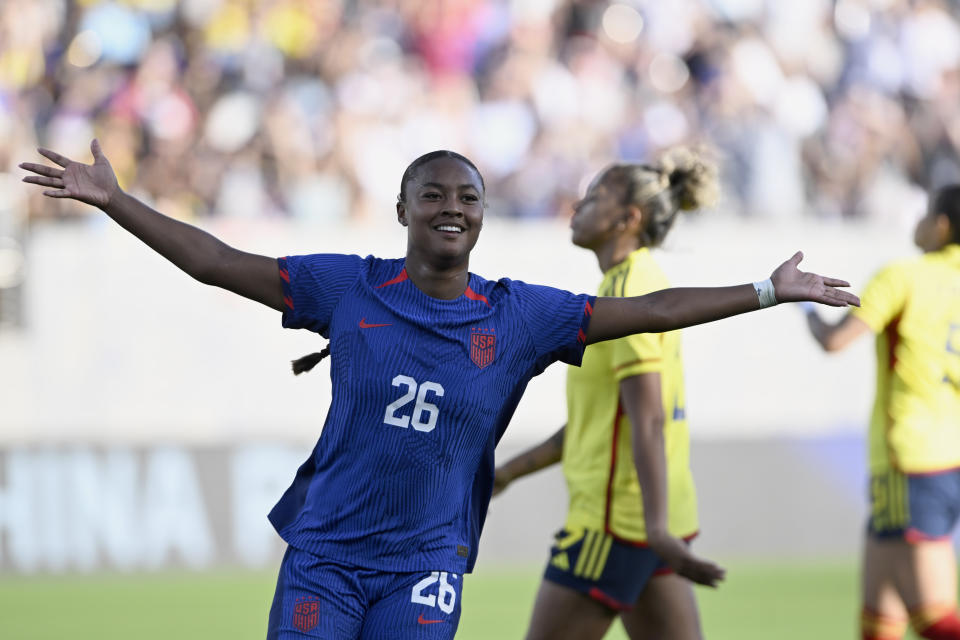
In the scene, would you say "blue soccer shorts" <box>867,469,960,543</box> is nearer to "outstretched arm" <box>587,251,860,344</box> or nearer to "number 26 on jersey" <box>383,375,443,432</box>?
"outstretched arm" <box>587,251,860,344</box>

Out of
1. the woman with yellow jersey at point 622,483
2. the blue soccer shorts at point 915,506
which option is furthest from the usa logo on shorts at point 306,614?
the blue soccer shorts at point 915,506

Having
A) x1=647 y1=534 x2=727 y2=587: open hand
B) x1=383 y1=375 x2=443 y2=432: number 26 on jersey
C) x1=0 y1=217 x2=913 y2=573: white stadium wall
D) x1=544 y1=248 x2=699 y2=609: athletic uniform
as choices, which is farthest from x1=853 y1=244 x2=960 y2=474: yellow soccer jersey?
x1=0 y1=217 x2=913 y2=573: white stadium wall

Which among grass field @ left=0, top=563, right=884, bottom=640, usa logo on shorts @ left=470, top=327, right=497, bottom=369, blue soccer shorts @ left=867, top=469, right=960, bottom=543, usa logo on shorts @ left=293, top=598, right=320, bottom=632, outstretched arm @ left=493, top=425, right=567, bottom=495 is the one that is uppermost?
usa logo on shorts @ left=470, top=327, right=497, bottom=369

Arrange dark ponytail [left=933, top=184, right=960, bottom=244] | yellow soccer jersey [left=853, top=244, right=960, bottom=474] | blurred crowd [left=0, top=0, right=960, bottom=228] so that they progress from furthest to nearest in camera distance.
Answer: blurred crowd [left=0, top=0, right=960, bottom=228]
dark ponytail [left=933, top=184, right=960, bottom=244]
yellow soccer jersey [left=853, top=244, right=960, bottom=474]

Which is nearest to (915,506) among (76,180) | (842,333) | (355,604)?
(842,333)

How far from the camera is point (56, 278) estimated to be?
11.7 meters

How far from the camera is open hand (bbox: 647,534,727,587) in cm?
501

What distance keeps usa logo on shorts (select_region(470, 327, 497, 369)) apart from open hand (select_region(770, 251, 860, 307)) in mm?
880

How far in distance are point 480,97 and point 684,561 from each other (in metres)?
10.1

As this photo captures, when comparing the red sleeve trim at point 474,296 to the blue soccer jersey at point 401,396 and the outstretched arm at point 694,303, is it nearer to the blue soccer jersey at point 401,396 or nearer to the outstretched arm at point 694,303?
the blue soccer jersey at point 401,396

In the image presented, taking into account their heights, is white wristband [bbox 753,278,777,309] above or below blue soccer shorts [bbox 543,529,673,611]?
above

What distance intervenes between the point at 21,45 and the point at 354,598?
1029cm

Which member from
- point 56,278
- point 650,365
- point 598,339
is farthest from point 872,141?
point 598,339

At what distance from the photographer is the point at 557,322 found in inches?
179
